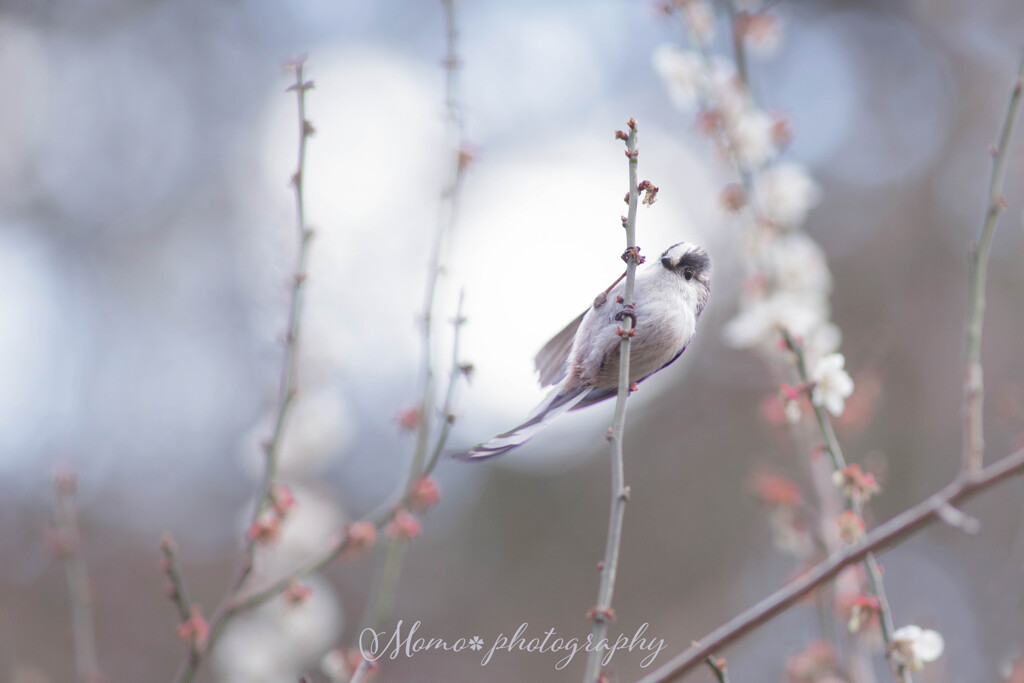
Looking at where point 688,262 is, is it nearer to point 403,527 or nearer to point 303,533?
point 403,527

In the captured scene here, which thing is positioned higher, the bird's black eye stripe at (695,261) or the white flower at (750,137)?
the white flower at (750,137)

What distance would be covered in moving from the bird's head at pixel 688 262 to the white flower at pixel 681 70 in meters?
0.43

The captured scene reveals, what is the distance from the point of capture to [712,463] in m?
7.16

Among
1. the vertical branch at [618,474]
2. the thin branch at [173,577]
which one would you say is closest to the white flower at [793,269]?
the vertical branch at [618,474]

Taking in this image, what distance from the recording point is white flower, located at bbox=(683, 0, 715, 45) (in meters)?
2.14

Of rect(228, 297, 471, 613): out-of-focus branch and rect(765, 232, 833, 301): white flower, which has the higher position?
rect(765, 232, 833, 301): white flower

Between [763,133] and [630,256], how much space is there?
1.04 m

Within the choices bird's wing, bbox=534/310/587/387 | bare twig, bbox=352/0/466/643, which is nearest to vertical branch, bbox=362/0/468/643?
bare twig, bbox=352/0/466/643

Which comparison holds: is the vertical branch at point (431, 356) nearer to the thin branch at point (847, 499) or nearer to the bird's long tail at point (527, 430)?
the bird's long tail at point (527, 430)

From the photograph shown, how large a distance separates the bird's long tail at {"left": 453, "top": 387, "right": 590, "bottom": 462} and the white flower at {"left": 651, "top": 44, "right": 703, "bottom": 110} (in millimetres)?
857

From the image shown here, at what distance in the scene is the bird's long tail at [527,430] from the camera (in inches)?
50.4

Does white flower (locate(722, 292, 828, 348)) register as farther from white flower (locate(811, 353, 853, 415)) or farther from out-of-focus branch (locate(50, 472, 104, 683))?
out-of-focus branch (locate(50, 472, 104, 683))

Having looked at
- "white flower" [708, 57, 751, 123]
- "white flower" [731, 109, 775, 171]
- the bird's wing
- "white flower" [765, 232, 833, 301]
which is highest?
"white flower" [708, 57, 751, 123]

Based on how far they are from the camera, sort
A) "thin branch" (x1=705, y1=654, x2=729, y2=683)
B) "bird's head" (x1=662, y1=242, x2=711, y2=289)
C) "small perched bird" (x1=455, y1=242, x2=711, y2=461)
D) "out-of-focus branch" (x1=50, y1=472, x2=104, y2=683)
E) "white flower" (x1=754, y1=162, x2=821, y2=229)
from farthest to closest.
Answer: "white flower" (x1=754, y1=162, x2=821, y2=229), "bird's head" (x1=662, y1=242, x2=711, y2=289), "small perched bird" (x1=455, y1=242, x2=711, y2=461), "out-of-focus branch" (x1=50, y1=472, x2=104, y2=683), "thin branch" (x1=705, y1=654, x2=729, y2=683)
